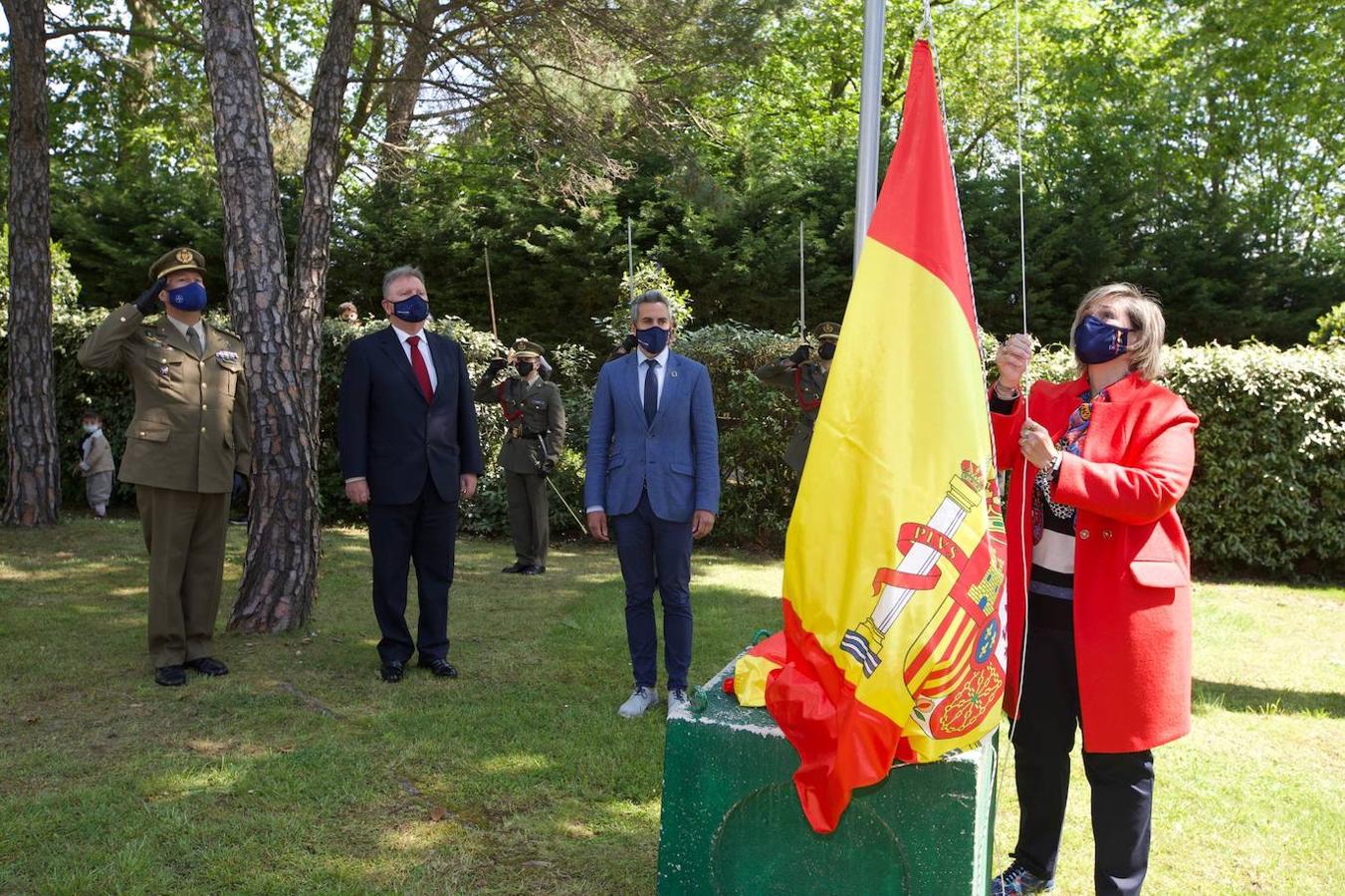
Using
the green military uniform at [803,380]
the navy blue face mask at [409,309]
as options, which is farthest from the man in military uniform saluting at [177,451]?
the green military uniform at [803,380]

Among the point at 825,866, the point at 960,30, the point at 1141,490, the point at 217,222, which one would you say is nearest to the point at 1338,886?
the point at 1141,490

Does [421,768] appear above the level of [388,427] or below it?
below

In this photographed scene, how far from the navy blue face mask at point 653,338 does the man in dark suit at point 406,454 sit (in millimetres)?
1202

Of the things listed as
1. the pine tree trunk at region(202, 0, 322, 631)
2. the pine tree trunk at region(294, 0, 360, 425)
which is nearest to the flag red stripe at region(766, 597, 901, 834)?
the pine tree trunk at region(202, 0, 322, 631)

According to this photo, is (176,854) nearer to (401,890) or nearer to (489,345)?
(401,890)

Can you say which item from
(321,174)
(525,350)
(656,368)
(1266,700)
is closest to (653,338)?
(656,368)

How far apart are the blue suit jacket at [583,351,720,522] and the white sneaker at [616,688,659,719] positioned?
0.87m

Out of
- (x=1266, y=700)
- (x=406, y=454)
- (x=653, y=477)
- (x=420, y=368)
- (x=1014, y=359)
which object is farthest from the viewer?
(x=1266, y=700)

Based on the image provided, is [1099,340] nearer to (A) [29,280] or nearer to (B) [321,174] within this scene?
(B) [321,174]

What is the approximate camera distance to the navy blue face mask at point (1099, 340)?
10.5ft

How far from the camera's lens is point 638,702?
5.29 meters

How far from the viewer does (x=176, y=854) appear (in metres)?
3.61

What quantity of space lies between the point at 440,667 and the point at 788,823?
11.2ft

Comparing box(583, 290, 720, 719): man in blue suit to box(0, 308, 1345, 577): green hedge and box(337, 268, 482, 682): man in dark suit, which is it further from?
box(0, 308, 1345, 577): green hedge
